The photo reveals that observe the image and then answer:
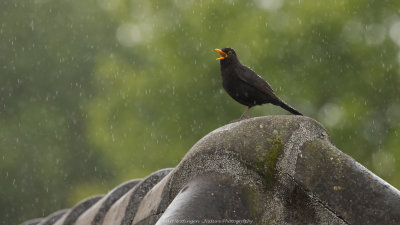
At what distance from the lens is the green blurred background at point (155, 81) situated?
11789 mm

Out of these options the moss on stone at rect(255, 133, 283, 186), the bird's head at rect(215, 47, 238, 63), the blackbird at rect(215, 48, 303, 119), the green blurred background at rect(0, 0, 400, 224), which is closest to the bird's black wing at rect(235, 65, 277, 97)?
the blackbird at rect(215, 48, 303, 119)

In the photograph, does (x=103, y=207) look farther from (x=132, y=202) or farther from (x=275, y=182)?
(x=275, y=182)

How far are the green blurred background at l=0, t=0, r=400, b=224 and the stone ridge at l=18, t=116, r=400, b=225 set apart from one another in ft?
30.3

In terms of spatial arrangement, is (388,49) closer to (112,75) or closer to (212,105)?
(212,105)

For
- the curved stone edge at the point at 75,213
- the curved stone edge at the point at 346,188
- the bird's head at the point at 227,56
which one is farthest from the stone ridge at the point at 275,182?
the curved stone edge at the point at 75,213

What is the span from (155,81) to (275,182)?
476 inches

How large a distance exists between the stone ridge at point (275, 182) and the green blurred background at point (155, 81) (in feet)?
30.3

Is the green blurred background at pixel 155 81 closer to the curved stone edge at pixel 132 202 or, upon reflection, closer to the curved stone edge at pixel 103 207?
the curved stone edge at pixel 103 207

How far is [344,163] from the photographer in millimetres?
1923

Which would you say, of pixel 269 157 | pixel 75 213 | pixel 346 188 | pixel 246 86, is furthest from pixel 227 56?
pixel 346 188

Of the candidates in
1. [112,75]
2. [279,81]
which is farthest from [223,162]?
[112,75]

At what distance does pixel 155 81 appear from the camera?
14.0 m

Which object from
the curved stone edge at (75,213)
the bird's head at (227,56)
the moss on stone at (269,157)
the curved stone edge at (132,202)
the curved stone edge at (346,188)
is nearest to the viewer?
the curved stone edge at (346,188)

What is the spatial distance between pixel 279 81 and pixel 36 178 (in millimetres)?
7107
